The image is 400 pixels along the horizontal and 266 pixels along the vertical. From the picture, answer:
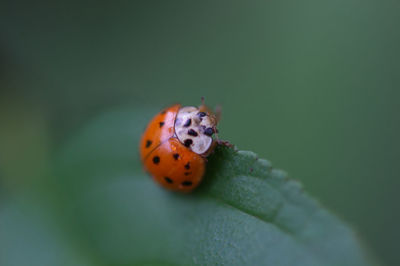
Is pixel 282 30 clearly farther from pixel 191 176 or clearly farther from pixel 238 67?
pixel 191 176

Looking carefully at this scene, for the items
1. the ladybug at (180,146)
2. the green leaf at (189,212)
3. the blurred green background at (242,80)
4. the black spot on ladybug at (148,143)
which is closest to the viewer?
the green leaf at (189,212)

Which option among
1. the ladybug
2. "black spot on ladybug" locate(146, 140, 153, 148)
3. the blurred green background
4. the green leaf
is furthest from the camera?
the blurred green background

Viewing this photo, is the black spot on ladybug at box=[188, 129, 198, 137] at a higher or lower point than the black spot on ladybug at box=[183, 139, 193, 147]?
higher

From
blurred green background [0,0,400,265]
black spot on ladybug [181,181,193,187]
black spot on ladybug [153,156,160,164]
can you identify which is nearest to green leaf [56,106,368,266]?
black spot on ladybug [181,181,193,187]

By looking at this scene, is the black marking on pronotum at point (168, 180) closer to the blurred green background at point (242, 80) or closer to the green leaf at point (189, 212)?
the green leaf at point (189, 212)

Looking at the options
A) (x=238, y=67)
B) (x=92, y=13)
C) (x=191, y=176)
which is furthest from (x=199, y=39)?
(x=191, y=176)

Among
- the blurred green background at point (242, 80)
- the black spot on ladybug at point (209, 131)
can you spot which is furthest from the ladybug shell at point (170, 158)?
the blurred green background at point (242, 80)

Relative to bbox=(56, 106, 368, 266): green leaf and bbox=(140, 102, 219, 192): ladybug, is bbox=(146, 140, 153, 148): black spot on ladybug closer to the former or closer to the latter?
bbox=(140, 102, 219, 192): ladybug
